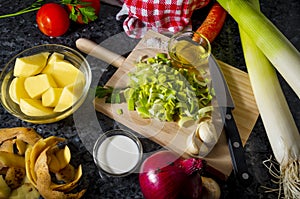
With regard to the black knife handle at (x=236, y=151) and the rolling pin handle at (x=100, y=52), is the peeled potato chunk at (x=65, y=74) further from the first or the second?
the black knife handle at (x=236, y=151)

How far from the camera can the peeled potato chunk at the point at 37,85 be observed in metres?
1.50

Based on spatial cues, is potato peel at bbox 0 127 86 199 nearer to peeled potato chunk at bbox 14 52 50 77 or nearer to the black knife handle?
peeled potato chunk at bbox 14 52 50 77

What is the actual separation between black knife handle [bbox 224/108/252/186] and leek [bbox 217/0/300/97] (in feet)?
0.77

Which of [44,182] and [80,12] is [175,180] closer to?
[44,182]

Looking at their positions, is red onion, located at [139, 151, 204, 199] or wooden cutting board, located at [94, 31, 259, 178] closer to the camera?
red onion, located at [139, 151, 204, 199]

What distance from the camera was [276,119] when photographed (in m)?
1.48

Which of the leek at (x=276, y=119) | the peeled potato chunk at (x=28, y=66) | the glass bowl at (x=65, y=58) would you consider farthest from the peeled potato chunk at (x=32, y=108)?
the leek at (x=276, y=119)

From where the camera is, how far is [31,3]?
1931 millimetres

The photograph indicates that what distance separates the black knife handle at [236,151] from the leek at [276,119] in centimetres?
12

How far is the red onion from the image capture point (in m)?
1.30

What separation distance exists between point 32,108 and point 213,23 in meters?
0.79

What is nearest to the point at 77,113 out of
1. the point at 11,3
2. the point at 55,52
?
the point at 55,52

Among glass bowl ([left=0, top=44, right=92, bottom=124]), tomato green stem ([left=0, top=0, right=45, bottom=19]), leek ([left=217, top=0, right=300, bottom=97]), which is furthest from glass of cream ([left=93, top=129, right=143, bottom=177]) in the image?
tomato green stem ([left=0, top=0, right=45, bottom=19])

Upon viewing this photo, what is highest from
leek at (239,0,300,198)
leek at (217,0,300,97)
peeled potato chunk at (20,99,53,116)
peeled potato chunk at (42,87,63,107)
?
leek at (217,0,300,97)
